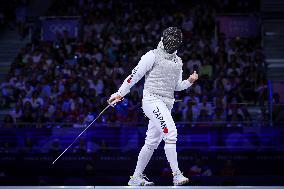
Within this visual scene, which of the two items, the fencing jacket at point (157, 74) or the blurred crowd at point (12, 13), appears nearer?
the fencing jacket at point (157, 74)

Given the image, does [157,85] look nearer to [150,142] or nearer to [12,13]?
[150,142]

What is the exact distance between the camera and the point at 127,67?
12.6 metres

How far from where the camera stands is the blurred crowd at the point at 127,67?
10969 millimetres

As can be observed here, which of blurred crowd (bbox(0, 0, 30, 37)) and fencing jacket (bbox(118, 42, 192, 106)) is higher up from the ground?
blurred crowd (bbox(0, 0, 30, 37))

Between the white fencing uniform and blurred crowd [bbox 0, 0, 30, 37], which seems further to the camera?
blurred crowd [bbox 0, 0, 30, 37]

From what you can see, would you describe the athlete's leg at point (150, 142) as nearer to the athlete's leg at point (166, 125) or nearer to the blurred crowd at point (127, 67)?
the athlete's leg at point (166, 125)

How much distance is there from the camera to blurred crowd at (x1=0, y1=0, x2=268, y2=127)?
10969 mm

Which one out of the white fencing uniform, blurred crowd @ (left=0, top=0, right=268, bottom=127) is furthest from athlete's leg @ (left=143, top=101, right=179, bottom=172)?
blurred crowd @ (left=0, top=0, right=268, bottom=127)

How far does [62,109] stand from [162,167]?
2.55 m

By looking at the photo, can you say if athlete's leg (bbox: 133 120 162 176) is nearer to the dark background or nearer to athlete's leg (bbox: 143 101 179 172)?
athlete's leg (bbox: 143 101 179 172)

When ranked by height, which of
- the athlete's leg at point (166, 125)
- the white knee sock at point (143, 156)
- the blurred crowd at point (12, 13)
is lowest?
the white knee sock at point (143, 156)

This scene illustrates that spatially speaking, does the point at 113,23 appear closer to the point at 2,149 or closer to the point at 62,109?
the point at 62,109

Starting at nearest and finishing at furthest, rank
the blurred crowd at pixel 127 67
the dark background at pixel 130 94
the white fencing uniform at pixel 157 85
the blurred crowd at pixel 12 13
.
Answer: the white fencing uniform at pixel 157 85, the dark background at pixel 130 94, the blurred crowd at pixel 127 67, the blurred crowd at pixel 12 13

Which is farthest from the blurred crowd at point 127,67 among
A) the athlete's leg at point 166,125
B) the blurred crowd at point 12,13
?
the athlete's leg at point 166,125
